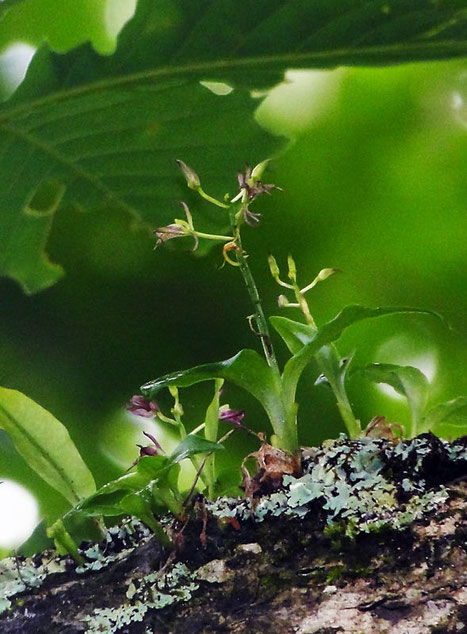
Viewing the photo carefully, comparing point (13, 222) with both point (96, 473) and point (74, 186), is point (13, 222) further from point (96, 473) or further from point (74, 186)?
point (96, 473)

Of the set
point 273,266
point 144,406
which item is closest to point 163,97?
point 273,266

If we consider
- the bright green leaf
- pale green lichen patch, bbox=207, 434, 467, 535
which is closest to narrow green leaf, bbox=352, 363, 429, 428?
the bright green leaf

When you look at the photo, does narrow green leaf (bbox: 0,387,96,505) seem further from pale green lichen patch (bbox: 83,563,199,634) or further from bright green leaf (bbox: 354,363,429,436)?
bright green leaf (bbox: 354,363,429,436)

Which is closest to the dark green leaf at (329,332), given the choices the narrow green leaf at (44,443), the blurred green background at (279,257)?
the narrow green leaf at (44,443)

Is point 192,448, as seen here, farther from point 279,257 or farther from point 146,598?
point 279,257

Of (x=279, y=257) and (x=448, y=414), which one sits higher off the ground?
(x=279, y=257)

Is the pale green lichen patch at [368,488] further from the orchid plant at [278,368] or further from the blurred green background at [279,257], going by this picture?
the blurred green background at [279,257]
